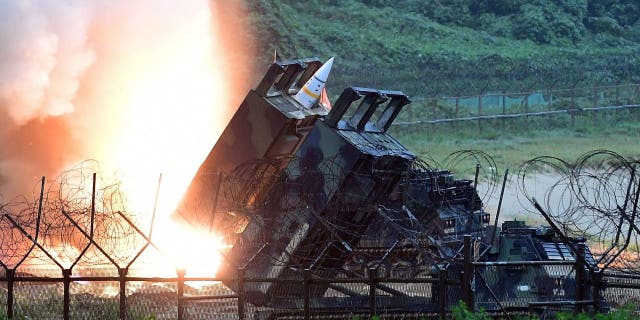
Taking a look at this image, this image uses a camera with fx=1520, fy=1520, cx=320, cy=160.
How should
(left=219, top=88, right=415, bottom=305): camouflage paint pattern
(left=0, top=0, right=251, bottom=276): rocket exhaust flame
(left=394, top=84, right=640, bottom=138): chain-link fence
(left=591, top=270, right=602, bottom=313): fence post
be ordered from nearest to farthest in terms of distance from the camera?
(left=591, top=270, right=602, bottom=313): fence post
(left=219, top=88, right=415, bottom=305): camouflage paint pattern
(left=0, top=0, right=251, bottom=276): rocket exhaust flame
(left=394, top=84, right=640, bottom=138): chain-link fence

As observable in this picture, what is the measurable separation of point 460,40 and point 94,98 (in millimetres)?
27899

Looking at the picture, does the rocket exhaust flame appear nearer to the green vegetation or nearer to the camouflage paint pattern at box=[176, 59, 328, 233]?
the camouflage paint pattern at box=[176, 59, 328, 233]

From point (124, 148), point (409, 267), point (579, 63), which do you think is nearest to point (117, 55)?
point (124, 148)

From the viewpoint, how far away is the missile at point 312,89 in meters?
21.2

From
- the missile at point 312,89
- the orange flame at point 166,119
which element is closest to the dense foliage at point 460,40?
the orange flame at point 166,119

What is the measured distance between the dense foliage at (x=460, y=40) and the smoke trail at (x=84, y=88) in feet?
64.1

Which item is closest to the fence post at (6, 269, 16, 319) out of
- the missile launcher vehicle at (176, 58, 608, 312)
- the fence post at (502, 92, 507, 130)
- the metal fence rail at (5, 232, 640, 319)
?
the metal fence rail at (5, 232, 640, 319)

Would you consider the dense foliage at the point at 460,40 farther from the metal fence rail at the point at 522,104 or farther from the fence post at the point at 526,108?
the fence post at the point at 526,108

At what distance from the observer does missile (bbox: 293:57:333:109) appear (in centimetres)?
2122

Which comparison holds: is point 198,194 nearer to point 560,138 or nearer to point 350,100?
point 350,100

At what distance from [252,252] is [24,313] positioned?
12.4 ft

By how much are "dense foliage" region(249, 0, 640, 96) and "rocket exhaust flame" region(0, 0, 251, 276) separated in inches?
773

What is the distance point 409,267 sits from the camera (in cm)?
1828

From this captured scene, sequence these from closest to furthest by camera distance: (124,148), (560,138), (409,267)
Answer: (409,267) → (124,148) → (560,138)
